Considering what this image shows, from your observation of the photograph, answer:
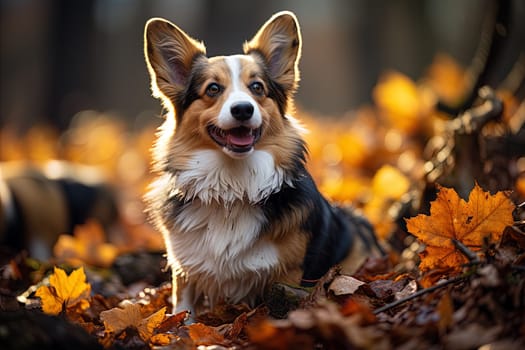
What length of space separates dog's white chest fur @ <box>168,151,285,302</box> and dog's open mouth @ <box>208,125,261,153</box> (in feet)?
0.35

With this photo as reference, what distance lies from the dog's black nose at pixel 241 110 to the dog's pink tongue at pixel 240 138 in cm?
16

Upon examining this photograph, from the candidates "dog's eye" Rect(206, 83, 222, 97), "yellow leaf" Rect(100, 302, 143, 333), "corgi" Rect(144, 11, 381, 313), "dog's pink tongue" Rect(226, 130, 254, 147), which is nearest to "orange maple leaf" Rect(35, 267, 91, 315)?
"yellow leaf" Rect(100, 302, 143, 333)

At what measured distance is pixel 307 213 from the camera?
11.4 ft

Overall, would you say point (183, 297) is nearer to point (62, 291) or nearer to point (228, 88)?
point (62, 291)

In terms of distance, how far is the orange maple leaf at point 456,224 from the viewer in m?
2.68

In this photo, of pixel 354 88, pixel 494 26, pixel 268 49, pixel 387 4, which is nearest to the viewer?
pixel 268 49

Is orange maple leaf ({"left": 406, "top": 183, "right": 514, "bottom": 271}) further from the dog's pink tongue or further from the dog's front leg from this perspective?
the dog's front leg

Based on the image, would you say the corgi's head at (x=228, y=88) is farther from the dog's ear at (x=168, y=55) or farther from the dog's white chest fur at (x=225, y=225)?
the dog's white chest fur at (x=225, y=225)

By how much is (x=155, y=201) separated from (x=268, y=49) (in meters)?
1.10

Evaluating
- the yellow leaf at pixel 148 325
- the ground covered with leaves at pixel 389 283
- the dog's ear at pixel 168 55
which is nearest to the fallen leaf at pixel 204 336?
the ground covered with leaves at pixel 389 283

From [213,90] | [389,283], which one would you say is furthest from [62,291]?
[389,283]

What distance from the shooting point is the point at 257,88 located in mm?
3627

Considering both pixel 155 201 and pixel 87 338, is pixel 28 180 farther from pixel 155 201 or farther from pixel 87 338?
pixel 87 338

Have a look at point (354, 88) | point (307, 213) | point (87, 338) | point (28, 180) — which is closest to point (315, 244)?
point (307, 213)
